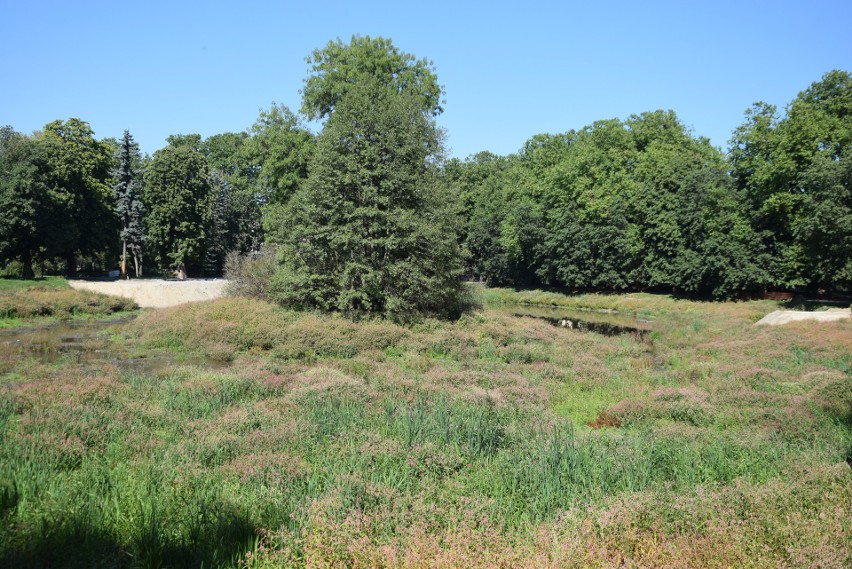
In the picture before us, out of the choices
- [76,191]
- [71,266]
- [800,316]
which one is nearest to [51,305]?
[76,191]

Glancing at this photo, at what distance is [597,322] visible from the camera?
42.9 meters

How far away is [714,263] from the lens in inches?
1844

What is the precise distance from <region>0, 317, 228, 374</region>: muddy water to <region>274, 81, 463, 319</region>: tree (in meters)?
7.74

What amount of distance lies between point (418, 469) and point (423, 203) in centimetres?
2182

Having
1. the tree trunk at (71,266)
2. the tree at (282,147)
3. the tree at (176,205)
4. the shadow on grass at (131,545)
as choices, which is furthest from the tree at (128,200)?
the shadow on grass at (131,545)

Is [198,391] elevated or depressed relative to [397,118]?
depressed

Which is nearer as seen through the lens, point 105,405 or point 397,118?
point 105,405

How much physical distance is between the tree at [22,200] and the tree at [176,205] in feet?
41.5

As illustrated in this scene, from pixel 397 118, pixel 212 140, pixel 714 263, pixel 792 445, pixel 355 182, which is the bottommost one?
pixel 792 445

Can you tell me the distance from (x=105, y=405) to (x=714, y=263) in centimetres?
4693

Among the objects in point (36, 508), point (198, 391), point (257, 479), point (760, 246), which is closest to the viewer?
point (36, 508)

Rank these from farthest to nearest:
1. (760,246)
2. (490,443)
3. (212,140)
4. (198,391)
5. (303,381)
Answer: (212,140), (760,246), (303,381), (198,391), (490,443)

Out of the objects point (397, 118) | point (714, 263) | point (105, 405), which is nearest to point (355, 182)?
point (397, 118)

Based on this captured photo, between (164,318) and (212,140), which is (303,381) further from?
(212,140)
